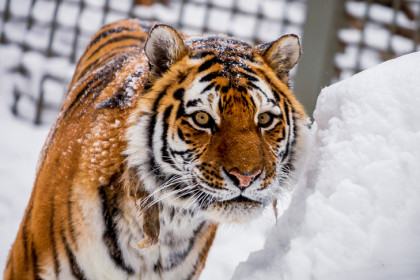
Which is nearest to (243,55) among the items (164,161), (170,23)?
(164,161)

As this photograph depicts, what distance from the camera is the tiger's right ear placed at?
3.56 feet

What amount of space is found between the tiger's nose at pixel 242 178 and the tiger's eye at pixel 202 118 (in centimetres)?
13

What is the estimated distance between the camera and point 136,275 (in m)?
1.23

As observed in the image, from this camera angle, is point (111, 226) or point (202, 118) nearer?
point (202, 118)

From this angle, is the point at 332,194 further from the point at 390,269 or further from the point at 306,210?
the point at 390,269

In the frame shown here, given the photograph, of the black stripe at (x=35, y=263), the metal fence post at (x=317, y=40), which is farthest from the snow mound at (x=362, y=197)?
the metal fence post at (x=317, y=40)

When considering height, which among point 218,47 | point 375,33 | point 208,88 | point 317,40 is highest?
point 375,33

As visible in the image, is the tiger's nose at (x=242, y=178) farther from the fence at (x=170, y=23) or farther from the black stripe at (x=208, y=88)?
the fence at (x=170, y=23)

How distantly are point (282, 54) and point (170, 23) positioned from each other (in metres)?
2.77

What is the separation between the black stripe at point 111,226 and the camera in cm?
117

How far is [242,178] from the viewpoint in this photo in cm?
99

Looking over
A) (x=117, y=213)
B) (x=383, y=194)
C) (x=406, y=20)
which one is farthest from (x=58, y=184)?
(x=406, y=20)

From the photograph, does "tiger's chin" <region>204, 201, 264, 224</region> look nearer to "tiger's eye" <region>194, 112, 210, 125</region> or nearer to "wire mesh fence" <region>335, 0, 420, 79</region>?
"tiger's eye" <region>194, 112, 210, 125</region>

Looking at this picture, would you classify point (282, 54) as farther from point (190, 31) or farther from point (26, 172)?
point (190, 31)
